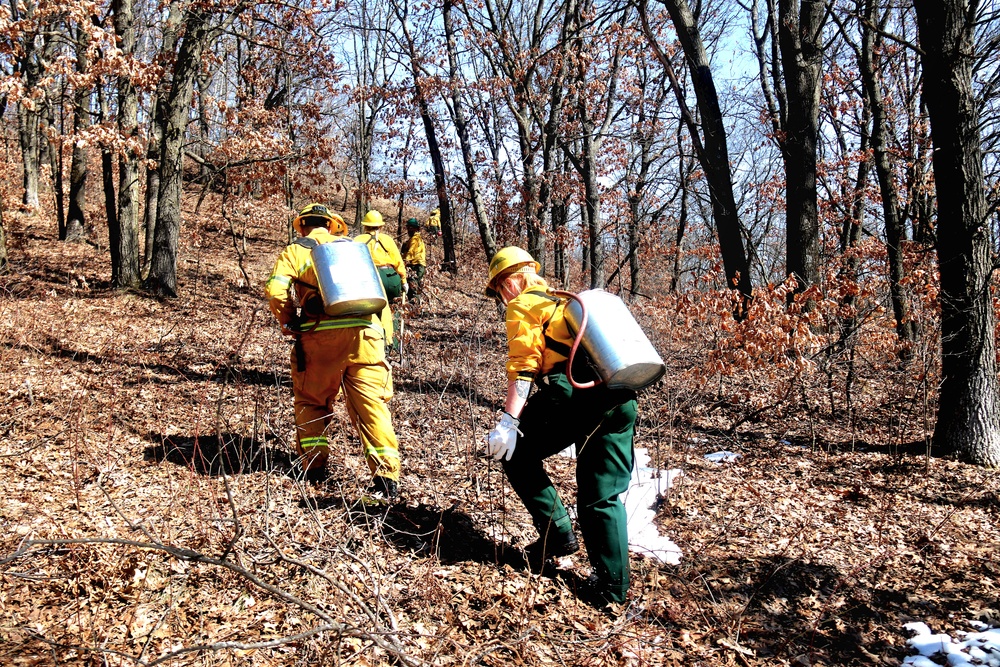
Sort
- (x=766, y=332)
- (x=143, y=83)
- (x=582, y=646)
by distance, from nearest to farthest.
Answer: (x=582, y=646), (x=766, y=332), (x=143, y=83)

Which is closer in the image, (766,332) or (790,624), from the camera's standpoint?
(790,624)

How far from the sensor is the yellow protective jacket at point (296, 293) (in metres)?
4.34

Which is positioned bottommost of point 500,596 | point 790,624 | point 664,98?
point 790,624

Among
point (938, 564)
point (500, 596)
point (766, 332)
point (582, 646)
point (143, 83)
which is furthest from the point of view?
point (143, 83)

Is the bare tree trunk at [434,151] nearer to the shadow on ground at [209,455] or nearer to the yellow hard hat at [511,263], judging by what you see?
the shadow on ground at [209,455]

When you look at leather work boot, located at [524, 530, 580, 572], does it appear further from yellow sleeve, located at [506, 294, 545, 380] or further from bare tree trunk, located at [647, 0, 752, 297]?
bare tree trunk, located at [647, 0, 752, 297]

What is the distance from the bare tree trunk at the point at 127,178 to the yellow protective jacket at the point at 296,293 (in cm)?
737

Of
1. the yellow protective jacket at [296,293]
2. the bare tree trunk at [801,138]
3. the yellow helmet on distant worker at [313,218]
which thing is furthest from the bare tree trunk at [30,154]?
the bare tree trunk at [801,138]

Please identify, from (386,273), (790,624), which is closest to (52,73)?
(386,273)

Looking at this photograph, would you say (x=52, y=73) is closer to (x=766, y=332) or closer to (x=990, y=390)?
(x=766, y=332)

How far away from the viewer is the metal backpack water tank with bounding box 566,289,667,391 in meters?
3.34

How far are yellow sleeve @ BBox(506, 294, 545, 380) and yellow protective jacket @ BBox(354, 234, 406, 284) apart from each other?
206cm

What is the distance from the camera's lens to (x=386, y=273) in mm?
5590

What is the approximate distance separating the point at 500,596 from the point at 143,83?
29.9 ft
